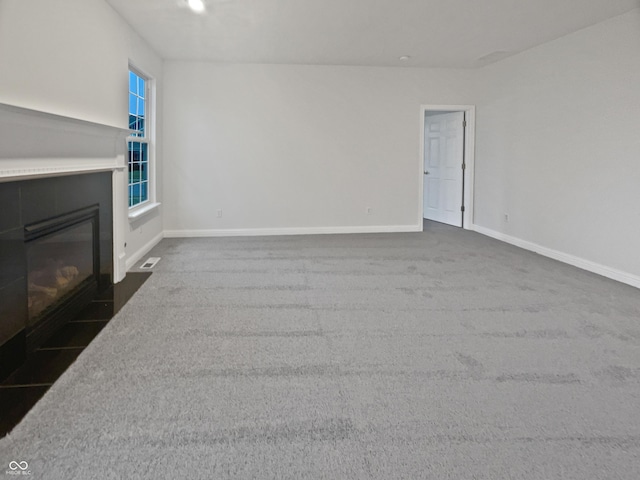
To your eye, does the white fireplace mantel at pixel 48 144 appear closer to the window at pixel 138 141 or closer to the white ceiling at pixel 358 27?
the white ceiling at pixel 358 27

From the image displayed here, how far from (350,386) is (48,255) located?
201cm

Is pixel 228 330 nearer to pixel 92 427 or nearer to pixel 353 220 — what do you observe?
pixel 92 427

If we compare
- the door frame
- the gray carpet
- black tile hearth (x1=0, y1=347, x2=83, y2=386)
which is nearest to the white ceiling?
the door frame

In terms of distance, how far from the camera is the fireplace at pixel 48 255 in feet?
7.58

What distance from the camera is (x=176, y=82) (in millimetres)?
6410

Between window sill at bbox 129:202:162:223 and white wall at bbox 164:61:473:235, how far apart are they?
0.75 meters

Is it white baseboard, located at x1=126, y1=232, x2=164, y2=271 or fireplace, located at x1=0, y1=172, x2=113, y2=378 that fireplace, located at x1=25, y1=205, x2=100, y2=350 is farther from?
white baseboard, located at x1=126, y1=232, x2=164, y2=271

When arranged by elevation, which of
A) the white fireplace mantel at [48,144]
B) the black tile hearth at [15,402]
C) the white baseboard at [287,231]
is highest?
the white fireplace mantel at [48,144]

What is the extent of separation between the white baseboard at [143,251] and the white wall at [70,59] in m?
0.04

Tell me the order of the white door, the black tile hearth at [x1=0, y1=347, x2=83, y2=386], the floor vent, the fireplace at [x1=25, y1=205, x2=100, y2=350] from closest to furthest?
the black tile hearth at [x1=0, y1=347, x2=83, y2=386], the fireplace at [x1=25, y1=205, x2=100, y2=350], the floor vent, the white door

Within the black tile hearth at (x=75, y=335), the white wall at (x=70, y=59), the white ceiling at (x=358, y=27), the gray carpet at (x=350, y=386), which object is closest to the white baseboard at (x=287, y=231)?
the white wall at (x=70, y=59)

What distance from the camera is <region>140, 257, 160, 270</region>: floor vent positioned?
15.4 ft

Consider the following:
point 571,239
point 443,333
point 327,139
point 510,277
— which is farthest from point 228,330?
point 327,139
